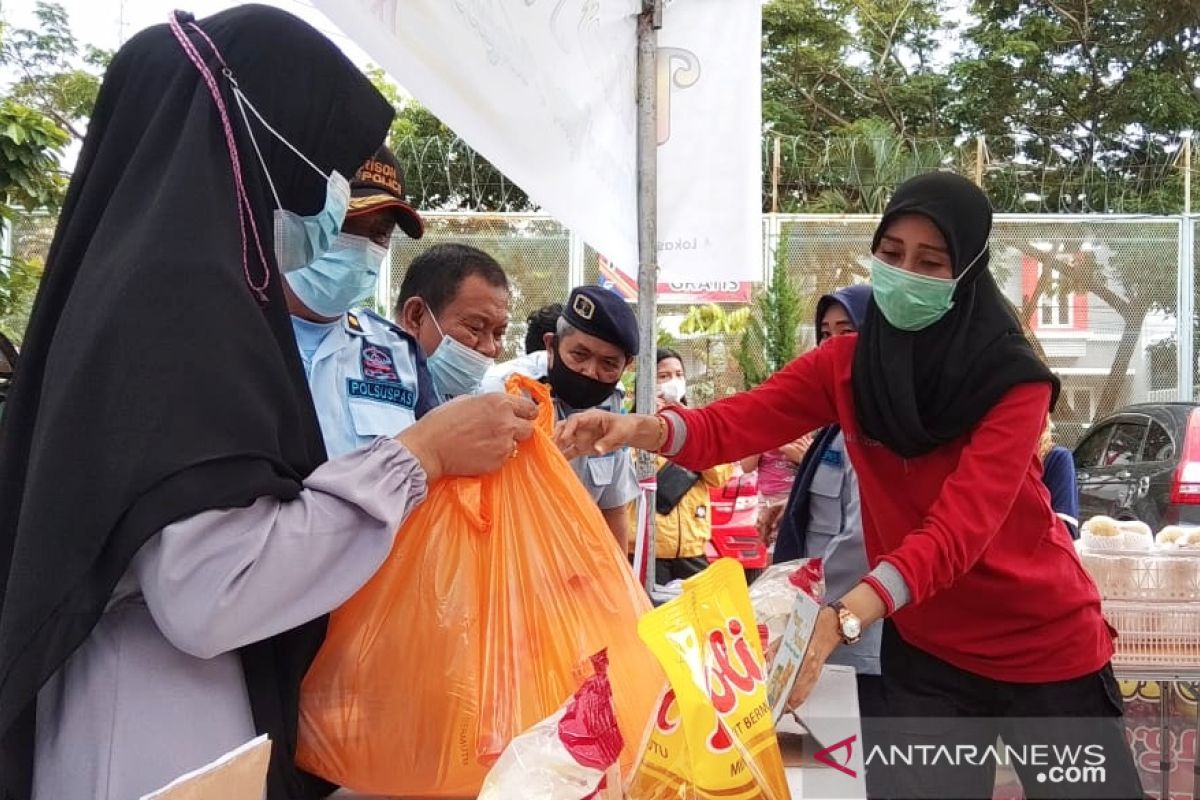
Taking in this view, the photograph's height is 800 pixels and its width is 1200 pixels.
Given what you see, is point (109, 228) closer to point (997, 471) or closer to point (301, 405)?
point (301, 405)

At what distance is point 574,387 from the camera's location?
2.71m

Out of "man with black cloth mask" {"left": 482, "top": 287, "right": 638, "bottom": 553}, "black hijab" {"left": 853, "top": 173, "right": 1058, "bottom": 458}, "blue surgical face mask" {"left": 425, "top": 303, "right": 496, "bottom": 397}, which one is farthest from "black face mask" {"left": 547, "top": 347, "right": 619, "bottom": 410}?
"black hijab" {"left": 853, "top": 173, "right": 1058, "bottom": 458}

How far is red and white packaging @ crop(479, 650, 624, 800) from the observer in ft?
2.93

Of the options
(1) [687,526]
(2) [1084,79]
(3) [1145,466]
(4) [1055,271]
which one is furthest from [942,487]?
(2) [1084,79]

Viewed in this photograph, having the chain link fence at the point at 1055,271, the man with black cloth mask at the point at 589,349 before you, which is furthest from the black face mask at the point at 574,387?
the chain link fence at the point at 1055,271

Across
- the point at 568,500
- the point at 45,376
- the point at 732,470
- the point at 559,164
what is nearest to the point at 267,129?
the point at 45,376

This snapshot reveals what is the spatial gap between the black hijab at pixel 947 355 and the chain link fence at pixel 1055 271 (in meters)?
6.83

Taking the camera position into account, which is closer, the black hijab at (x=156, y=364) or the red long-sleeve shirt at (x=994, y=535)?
the black hijab at (x=156, y=364)

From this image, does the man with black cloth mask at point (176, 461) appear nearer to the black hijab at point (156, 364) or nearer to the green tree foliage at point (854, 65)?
the black hijab at point (156, 364)

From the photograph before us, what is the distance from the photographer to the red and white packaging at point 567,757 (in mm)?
→ 892

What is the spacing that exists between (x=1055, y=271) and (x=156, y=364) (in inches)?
365

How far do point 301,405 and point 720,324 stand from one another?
891 centimetres

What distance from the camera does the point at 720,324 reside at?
387 inches

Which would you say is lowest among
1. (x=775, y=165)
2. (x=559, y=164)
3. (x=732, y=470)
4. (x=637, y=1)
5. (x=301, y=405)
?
(x=732, y=470)
